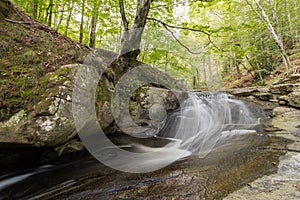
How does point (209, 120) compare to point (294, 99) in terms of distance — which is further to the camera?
point (209, 120)

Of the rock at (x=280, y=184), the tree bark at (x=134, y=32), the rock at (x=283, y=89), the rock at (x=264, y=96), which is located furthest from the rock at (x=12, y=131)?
the rock at (x=264, y=96)

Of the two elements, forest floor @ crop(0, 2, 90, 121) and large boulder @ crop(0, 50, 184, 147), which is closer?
large boulder @ crop(0, 50, 184, 147)

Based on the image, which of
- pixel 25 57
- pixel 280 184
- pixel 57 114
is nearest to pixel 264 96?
pixel 280 184

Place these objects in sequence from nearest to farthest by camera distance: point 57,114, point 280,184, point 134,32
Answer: point 280,184 → point 57,114 → point 134,32

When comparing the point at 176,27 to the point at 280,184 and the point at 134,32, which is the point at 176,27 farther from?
the point at 280,184

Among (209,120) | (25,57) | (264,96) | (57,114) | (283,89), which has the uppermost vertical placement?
(25,57)

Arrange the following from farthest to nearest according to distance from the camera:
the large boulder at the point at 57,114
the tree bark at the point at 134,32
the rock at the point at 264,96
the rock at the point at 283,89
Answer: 1. the rock at the point at 264,96
2. the rock at the point at 283,89
3. the tree bark at the point at 134,32
4. the large boulder at the point at 57,114

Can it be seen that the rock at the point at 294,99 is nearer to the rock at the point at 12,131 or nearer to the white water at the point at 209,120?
the white water at the point at 209,120

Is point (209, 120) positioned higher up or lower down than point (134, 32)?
lower down

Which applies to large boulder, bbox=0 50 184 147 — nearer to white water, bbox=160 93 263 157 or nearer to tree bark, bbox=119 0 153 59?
tree bark, bbox=119 0 153 59

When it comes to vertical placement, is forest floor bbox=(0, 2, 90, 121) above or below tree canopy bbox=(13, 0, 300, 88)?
below

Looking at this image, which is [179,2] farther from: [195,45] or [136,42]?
[195,45]

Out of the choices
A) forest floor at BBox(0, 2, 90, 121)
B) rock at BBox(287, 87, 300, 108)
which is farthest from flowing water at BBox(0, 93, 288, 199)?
rock at BBox(287, 87, 300, 108)

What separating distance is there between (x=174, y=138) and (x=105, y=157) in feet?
8.09
